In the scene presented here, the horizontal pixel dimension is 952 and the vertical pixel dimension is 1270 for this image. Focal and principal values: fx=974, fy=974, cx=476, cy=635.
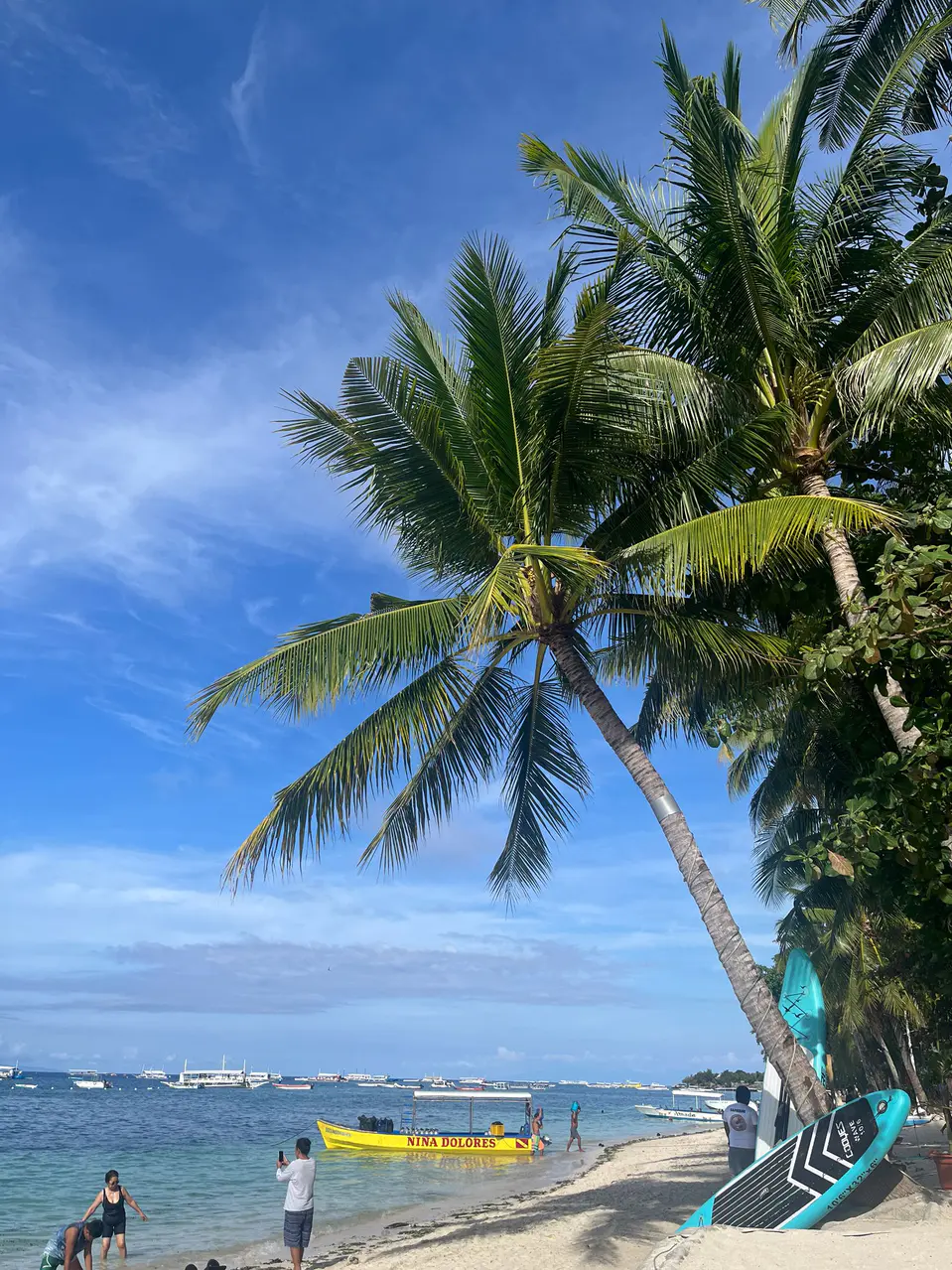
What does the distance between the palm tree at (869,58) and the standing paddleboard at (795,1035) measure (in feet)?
29.6

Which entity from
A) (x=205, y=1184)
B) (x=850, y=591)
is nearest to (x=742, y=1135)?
(x=850, y=591)

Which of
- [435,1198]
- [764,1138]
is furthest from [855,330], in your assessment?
[435,1198]

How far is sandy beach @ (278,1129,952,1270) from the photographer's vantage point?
216 inches

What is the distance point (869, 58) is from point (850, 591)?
5744mm

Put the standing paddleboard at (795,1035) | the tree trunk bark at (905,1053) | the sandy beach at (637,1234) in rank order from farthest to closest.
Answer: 1. the tree trunk bark at (905,1053)
2. the standing paddleboard at (795,1035)
3. the sandy beach at (637,1234)

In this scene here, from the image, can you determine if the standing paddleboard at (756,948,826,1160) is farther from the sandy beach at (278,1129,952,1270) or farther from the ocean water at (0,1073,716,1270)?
the ocean water at (0,1073,716,1270)

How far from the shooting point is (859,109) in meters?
9.29

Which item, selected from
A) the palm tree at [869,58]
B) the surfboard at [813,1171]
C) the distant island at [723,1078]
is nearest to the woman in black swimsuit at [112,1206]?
the surfboard at [813,1171]

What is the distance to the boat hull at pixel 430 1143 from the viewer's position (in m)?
29.5

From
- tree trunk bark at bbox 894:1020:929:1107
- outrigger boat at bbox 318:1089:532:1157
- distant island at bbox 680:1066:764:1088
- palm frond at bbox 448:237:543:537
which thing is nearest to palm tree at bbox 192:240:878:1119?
palm frond at bbox 448:237:543:537

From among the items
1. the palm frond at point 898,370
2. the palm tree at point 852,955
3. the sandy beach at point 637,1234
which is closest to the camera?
the sandy beach at point 637,1234

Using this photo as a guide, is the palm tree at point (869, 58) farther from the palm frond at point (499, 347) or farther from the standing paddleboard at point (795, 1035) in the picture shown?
the standing paddleboard at point (795, 1035)

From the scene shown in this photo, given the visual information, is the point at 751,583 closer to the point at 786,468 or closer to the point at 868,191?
the point at 786,468

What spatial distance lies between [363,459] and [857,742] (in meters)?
4.97
